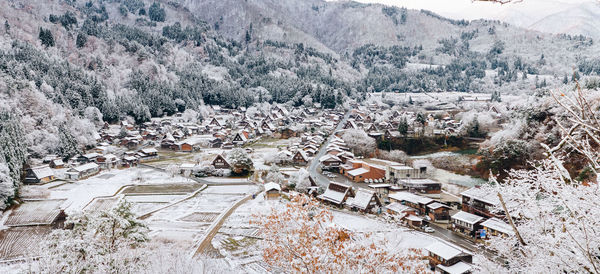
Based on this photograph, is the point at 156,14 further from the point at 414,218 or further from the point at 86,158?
the point at 414,218

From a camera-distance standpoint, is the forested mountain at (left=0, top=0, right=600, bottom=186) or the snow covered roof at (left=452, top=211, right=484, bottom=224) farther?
the forested mountain at (left=0, top=0, right=600, bottom=186)

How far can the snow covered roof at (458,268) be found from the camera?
15.4 meters

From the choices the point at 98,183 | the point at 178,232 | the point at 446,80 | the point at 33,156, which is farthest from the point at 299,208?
the point at 446,80

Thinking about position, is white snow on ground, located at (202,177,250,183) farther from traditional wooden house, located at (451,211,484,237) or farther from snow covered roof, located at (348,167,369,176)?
traditional wooden house, located at (451,211,484,237)

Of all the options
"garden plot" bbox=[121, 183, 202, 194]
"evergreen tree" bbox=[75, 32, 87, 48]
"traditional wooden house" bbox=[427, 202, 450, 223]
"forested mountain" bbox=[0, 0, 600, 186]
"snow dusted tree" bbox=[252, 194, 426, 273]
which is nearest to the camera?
"snow dusted tree" bbox=[252, 194, 426, 273]

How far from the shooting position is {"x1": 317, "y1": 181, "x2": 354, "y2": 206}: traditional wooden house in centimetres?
2669

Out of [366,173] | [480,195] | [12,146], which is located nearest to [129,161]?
[12,146]

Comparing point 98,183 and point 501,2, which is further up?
point 501,2

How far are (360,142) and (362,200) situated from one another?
21.6m

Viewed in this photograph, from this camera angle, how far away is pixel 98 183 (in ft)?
108

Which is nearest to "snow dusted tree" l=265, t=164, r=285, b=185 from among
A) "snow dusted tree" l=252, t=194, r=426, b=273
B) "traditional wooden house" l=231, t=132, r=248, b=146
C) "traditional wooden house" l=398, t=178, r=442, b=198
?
"traditional wooden house" l=398, t=178, r=442, b=198

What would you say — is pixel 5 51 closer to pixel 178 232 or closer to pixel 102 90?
pixel 102 90

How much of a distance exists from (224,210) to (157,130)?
4328 cm

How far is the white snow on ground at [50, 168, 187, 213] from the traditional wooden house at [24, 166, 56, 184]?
2.58m
